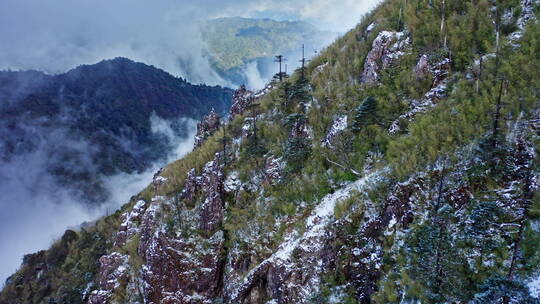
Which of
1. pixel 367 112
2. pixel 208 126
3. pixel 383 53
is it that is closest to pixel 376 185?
pixel 367 112

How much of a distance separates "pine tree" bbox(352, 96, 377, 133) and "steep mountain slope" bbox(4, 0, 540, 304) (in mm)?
193

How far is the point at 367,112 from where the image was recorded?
2989 centimetres

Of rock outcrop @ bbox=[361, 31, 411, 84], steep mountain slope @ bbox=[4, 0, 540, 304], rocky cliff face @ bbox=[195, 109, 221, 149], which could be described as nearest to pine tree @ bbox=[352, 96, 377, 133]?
A: steep mountain slope @ bbox=[4, 0, 540, 304]

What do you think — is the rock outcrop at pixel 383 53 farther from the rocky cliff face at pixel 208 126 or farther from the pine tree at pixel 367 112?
the rocky cliff face at pixel 208 126

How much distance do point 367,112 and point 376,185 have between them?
8.51 meters

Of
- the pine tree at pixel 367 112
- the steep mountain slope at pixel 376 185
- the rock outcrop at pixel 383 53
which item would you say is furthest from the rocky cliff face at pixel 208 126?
the pine tree at pixel 367 112

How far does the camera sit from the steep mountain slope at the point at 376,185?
18125 mm

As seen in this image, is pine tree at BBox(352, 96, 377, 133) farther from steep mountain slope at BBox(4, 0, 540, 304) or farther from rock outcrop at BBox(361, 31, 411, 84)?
rock outcrop at BBox(361, 31, 411, 84)

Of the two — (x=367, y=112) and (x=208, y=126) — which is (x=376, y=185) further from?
(x=208, y=126)

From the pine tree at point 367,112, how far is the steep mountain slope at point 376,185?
7.6 inches

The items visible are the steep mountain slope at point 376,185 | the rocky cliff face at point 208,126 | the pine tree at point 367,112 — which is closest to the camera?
the steep mountain slope at point 376,185

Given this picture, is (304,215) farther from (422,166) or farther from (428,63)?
(428,63)

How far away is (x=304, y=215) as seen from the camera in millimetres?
28453

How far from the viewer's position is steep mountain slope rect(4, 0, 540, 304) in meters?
18.1
